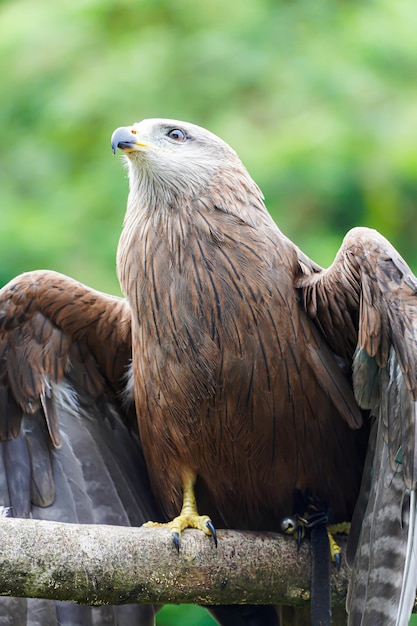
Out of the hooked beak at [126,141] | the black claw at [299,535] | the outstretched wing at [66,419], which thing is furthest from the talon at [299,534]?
the hooked beak at [126,141]

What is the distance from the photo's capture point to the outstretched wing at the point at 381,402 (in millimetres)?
3887

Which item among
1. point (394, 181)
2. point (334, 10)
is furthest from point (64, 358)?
point (334, 10)

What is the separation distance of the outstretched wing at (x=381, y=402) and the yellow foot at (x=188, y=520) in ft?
2.00

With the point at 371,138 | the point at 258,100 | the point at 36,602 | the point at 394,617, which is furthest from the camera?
the point at 258,100

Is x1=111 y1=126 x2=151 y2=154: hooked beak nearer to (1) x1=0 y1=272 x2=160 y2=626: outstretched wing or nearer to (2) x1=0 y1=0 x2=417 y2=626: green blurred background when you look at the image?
(1) x1=0 y1=272 x2=160 y2=626: outstretched wing

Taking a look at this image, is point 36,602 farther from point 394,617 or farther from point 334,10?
point 334,10

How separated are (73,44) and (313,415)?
15.2 ft

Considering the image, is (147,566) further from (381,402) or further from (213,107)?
(213,107)

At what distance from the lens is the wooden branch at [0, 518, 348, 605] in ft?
12.1

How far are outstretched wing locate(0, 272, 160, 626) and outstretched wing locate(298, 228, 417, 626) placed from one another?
1.11m

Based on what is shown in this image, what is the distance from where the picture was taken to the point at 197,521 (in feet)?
14.3

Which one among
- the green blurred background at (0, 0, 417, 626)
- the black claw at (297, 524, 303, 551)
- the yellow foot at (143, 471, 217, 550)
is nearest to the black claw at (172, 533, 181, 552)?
the yellow foot at (143, 471, 217, 550)

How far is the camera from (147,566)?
396cm

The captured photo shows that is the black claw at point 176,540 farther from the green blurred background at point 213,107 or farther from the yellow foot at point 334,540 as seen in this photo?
the green blurred background at point 213,107
